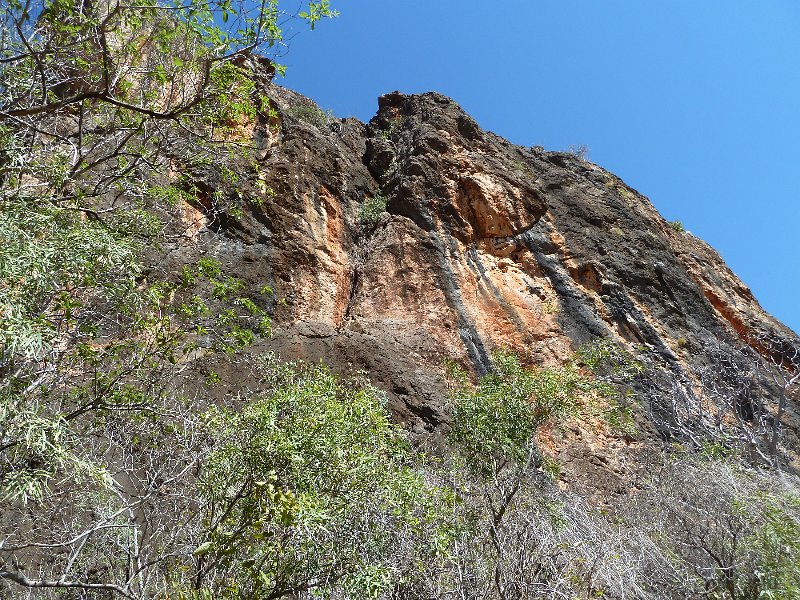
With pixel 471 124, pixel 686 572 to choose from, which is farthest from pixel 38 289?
pixel 471 124

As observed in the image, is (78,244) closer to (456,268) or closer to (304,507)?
(304,507)

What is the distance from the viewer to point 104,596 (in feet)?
24.3

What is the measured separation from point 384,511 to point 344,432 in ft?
3.93

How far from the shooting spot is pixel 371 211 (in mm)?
21422

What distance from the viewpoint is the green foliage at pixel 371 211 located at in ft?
69.4

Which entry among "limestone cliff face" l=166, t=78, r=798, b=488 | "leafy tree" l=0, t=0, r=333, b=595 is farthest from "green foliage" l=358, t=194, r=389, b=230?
"leafy tree" l=0, t=0, r=333, b=595

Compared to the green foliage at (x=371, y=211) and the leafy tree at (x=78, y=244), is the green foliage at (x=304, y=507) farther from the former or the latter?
the green foliage at (x=371, y=211)

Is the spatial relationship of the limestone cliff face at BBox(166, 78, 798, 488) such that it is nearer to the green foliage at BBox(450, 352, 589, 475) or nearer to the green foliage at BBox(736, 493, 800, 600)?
the green foliage at BBox(450, 352, 589, 475)

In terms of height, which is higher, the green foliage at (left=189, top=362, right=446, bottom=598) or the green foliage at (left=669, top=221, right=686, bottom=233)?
the green foliage at (left=669, top=221, right=686, bottom=233)

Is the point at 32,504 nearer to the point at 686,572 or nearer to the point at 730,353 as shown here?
the point at 686,572

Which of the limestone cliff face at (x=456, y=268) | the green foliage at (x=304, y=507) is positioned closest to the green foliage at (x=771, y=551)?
the green foliage at (x=304, y=507)

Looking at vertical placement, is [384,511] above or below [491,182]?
below

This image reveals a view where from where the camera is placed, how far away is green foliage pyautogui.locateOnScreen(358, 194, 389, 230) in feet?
69.4

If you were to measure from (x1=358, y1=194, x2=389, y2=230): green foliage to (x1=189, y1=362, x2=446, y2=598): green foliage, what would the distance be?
14.0m
